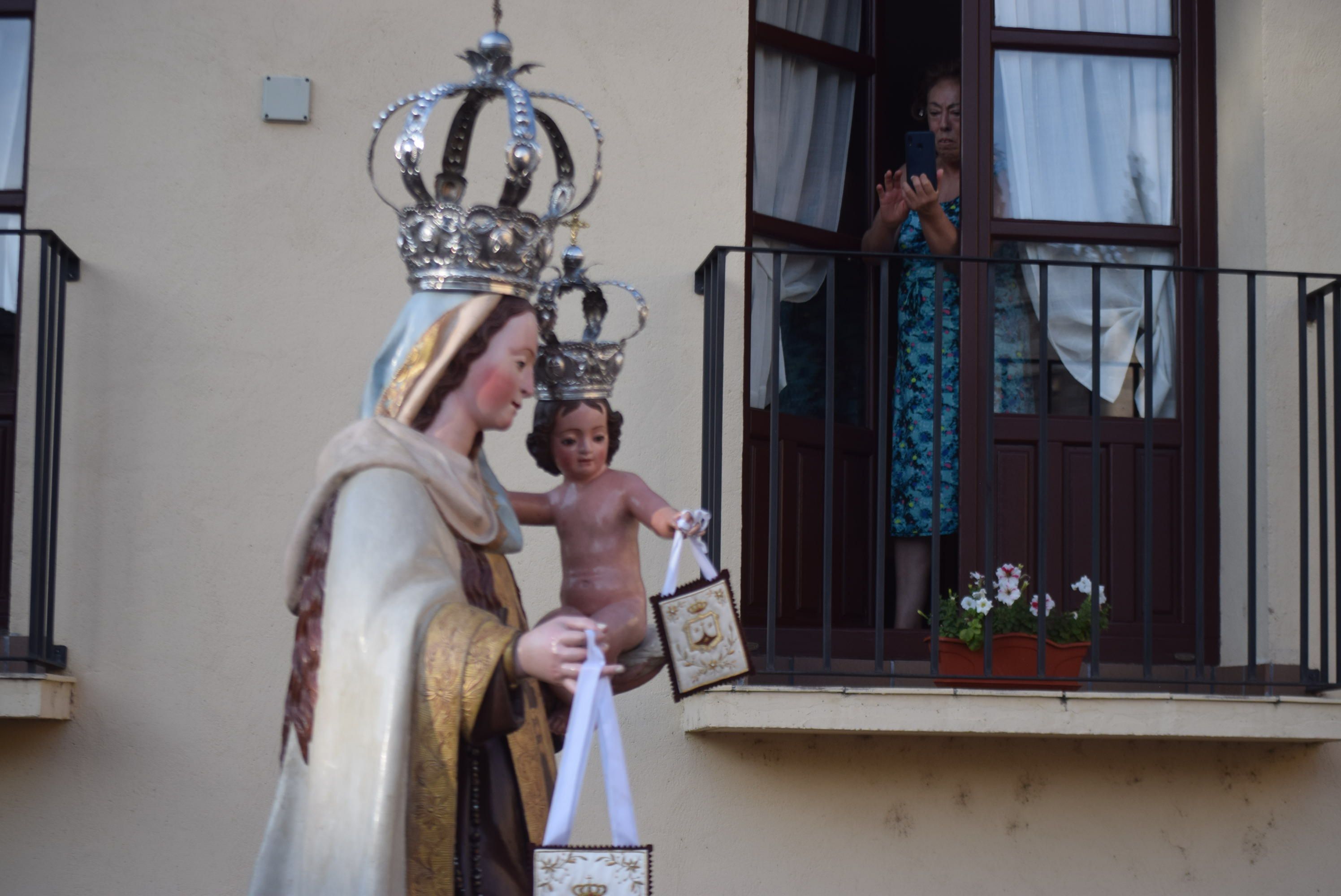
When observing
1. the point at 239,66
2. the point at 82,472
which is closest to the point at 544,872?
the point at 82,472

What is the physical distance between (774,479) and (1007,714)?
1013 millimetres

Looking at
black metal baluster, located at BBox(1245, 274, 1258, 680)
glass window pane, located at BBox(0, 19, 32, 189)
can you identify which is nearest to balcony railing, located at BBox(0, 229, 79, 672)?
glass window pane, located at BBox(0, 19, 32, 189)

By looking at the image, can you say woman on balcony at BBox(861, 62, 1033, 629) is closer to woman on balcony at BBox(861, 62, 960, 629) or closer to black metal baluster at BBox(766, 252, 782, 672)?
woman on balcony at BBox(861, 62, 960, 629)

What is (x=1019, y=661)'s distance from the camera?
5938mm

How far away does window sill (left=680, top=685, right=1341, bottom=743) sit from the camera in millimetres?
5590

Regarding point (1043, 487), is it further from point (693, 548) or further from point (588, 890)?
point (588, 890)

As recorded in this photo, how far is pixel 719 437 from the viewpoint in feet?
19.2


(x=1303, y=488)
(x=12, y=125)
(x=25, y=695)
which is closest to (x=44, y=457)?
(x=25, y=695)

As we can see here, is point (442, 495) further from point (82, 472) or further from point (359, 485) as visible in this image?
point (82, 472)

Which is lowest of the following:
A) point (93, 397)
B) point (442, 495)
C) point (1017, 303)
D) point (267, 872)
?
point (267, 872)

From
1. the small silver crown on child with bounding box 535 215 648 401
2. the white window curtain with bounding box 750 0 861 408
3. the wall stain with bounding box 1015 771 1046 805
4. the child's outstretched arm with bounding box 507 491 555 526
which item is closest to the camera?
the small silver crown on child with bounding box 535 215 648 401

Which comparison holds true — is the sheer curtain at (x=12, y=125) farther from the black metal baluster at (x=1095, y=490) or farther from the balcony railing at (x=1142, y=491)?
the black metal baluster at (x=1095, y=490)

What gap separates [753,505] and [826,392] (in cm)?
64

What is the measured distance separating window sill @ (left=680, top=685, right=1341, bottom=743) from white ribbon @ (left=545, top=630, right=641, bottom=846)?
243 cm
